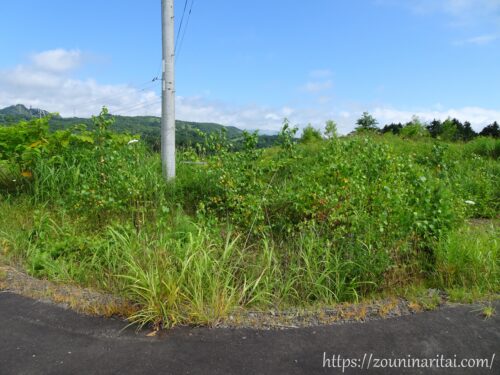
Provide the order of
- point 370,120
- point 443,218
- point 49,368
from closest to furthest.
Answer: point 49,368 → point 443,218 → point 370,120

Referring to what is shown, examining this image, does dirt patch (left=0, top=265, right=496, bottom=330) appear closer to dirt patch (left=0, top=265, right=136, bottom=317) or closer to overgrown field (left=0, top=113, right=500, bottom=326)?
dirt patch (left=0, top=265, right=136, bottom=317)

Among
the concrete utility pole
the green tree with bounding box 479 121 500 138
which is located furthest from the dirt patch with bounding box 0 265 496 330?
the green tree with bounding box 479 121 500 138

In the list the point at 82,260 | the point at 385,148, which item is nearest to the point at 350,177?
the point at 385,148

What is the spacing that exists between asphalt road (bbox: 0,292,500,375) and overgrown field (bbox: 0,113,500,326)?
0.28 metres

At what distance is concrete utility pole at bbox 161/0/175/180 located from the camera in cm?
575

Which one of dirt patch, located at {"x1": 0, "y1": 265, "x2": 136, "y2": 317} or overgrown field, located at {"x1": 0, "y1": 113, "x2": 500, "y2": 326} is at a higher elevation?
overgrown field, located at {"x1": 0, "y1": 113, "x2": 500, "y2": 326}

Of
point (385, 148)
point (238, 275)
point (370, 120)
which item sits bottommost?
point (238, 275)

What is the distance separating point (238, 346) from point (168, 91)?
13.0 feet

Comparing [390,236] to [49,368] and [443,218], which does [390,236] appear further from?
[49,368]

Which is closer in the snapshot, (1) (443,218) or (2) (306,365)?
(2) (306,365)

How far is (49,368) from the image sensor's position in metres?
2.54

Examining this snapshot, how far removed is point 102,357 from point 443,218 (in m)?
3.31

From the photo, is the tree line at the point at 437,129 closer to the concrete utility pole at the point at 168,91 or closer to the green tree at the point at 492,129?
the green tree at the point at 492,129

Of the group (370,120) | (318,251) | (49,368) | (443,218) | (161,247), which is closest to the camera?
(49,368)
